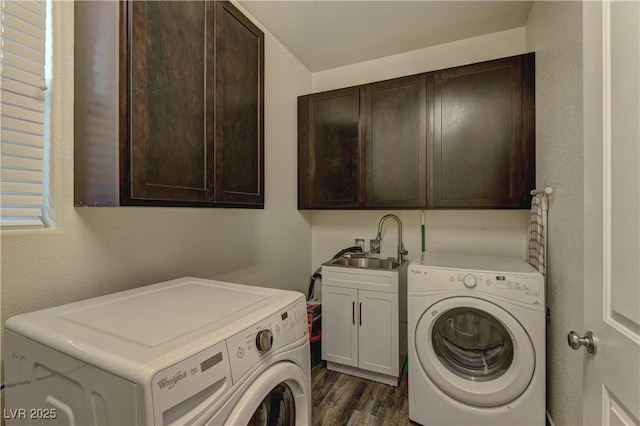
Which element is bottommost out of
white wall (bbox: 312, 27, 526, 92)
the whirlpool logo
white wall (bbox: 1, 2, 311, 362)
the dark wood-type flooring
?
the dark wood-type flooring

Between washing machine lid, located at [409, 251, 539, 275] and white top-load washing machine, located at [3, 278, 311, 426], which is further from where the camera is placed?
washing machine lid, located at [409, 251, 539, 275]

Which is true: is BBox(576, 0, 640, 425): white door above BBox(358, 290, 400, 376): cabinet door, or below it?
above

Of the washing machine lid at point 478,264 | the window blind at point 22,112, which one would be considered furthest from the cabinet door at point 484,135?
the window blind at point 22,112

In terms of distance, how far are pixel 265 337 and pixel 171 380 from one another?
0.30m

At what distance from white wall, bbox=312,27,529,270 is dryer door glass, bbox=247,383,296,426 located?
1.73 m

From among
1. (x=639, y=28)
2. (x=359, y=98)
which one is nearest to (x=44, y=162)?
(x=639, y=28)

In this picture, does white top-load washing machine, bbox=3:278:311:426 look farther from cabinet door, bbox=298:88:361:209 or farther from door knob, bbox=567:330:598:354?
cabinet door, bbox=298:88:361:209

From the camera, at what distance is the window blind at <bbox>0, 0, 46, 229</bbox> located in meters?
0.99

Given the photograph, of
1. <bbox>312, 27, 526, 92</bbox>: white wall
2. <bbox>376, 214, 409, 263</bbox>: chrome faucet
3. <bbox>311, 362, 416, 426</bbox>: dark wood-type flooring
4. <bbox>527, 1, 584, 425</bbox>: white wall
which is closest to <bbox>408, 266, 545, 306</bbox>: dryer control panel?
<bbox>527, 1, 584, 425</bbox>: white wall

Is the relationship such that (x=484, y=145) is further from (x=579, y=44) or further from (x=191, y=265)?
(x=191, y=265)

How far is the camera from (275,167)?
2.32 m

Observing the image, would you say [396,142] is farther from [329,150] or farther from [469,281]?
[469,281]

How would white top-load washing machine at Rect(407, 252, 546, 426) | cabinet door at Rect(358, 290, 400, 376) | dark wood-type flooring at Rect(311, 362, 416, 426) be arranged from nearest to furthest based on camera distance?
white top-load washing machine at Rect(407, 252, 546, 426) → dark wood-type flooring at Rect(311, 362, 416, 426) → cabinet door at Rect(358, 290, 400, 376)

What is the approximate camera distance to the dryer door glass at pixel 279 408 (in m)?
1.00
